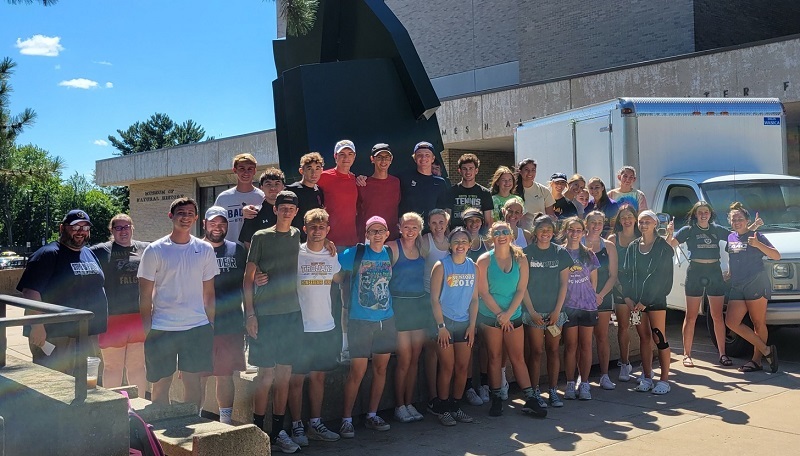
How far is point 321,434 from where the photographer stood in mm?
5906

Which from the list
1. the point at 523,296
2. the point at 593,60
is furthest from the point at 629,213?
the point at 593,60

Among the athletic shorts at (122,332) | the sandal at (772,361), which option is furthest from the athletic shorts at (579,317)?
the athletic shorts at (122,332)

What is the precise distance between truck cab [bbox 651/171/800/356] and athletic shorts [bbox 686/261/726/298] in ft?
0.81

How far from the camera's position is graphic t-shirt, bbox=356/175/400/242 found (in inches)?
274

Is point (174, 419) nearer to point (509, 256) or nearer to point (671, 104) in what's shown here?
point (509, 256)

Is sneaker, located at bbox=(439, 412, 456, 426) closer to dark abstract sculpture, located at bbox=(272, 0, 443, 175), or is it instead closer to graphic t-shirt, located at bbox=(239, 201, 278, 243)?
graphic t-shirt, located at bbox=(239, 201, 278, 243)

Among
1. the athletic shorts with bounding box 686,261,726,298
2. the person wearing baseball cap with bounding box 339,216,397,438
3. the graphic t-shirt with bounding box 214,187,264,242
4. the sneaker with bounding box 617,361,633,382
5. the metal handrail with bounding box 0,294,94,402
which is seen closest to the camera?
the metal handrail with bounding box 0,294,94,402

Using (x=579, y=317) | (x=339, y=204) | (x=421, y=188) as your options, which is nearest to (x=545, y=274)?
(x=579, y=317)

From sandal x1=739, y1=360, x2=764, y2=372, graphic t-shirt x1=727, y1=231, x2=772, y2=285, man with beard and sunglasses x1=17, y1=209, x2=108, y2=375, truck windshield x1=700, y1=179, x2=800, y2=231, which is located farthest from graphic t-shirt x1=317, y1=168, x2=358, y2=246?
truck windshield x1=700, y1=179, x2=800, y2=231

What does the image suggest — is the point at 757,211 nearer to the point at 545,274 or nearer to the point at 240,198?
the point at 545,274

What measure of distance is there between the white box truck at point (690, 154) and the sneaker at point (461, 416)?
4.24 metres

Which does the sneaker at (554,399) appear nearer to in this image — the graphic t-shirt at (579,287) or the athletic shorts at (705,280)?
the graphic t-shirt at (579,287)

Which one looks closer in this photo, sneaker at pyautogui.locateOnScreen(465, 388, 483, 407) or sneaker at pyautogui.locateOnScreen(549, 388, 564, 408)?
sneaker at pyautogui.locateOnScreen(549, 388, 564, 408)

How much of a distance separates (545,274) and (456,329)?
1.06m
